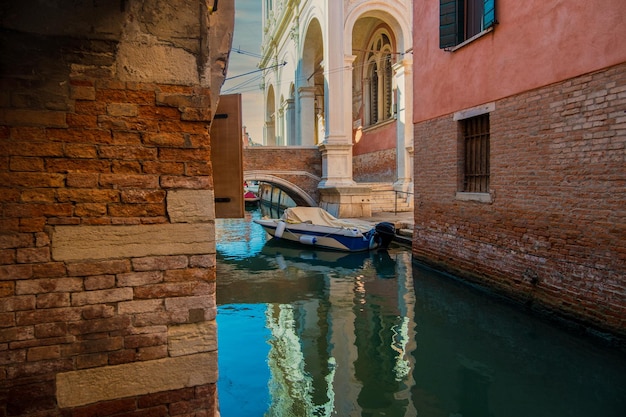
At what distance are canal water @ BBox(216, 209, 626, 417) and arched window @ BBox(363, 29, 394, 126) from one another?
11.2 metres

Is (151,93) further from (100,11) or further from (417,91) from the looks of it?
(417,91)

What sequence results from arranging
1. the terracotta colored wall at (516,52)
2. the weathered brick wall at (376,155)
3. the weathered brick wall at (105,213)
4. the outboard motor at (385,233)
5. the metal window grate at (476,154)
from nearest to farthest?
the weathered brick wall at (105,213), the terracotta colored wall at (516,52), the metal window grate at (476,154), the outboard motor at (385,233), the weathered brick wall at (376,155)

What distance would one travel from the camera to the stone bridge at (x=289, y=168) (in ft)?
52.9

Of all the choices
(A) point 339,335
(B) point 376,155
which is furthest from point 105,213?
(B) point 376,155

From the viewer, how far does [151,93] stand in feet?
7.59

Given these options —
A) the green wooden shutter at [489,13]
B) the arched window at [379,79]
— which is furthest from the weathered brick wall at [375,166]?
the green wooden shutter at [489,13]

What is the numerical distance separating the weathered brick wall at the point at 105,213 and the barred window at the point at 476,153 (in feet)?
18.5

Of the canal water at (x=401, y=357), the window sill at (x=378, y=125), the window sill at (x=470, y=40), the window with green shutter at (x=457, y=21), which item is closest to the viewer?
the canal water at (x=401, y=357)

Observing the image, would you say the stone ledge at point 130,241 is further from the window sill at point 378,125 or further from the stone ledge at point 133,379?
the window sill at point 378,125

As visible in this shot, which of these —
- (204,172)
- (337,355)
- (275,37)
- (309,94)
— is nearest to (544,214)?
(337,355)

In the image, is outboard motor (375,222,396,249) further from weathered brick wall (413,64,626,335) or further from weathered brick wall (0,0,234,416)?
weathered brick wall (0,0,234,416)

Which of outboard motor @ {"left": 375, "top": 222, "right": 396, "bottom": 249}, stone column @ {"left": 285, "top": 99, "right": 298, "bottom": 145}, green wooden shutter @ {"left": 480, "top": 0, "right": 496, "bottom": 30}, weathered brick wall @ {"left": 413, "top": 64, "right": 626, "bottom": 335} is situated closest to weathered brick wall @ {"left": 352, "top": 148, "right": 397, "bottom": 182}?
stone column @ {"left": 285, "top": 99, "right": 298, "bottom": 145}

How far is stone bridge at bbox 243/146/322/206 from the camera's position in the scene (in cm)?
1612

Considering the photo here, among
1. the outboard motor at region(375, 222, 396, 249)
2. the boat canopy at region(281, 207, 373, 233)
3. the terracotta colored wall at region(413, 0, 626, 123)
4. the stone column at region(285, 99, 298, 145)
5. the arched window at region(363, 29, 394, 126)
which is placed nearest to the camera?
the terracotta colored wall at region(413, 0, 626, 123)
